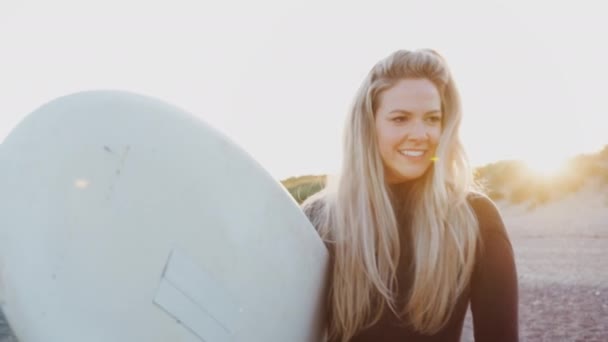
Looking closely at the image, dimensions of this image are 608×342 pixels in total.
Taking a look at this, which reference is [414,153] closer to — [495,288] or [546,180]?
[495,288]

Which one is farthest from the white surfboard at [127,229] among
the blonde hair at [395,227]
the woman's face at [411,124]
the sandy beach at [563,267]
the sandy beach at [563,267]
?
the sandy beach at [563,267]

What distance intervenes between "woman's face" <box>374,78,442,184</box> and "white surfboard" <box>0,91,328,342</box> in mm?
563

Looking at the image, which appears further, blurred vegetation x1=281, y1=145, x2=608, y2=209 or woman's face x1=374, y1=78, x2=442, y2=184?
blurred vegetation x1=281, y1=145, x2=608, y2=209

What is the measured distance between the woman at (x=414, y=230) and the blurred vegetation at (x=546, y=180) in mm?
12212

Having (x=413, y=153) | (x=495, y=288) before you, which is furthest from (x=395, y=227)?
(x=495, y=288)

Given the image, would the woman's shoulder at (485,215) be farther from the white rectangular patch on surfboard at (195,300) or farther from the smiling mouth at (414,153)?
the white rectangular patch on surfboard at (195,300)

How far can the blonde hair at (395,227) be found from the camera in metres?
2.00

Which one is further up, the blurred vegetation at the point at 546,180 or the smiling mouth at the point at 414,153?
the blurred vegetation at the point at 546,180

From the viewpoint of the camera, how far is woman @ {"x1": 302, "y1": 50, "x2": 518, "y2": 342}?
6.50 ft

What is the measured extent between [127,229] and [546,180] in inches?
636

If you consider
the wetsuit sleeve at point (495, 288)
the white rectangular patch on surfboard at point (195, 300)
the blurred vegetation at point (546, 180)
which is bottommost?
the white rectangular patch on surfboard at point (195, 300)

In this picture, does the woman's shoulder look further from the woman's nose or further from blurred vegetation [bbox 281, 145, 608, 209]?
blurred vegetation [bbox 281, 145, 608, 209]

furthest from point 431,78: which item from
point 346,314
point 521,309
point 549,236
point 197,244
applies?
point 549,236

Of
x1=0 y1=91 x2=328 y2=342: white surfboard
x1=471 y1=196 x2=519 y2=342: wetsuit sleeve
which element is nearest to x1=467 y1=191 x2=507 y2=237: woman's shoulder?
x1=471 y1=196 x2=519 y2=342: wetsuit sleeve
